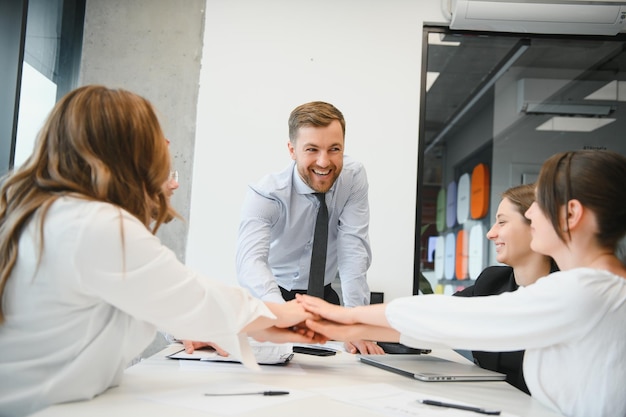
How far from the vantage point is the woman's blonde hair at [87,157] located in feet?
4.00

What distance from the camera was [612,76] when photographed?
169 inches

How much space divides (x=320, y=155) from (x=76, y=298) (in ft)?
5.57

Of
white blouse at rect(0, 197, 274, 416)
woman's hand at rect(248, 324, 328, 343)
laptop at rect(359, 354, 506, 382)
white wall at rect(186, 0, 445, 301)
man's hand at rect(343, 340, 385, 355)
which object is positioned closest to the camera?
white blouse at rect(0, 197, 274, 416)

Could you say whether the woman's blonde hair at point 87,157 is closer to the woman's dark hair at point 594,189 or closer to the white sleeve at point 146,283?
the white sleeve at point 146,283

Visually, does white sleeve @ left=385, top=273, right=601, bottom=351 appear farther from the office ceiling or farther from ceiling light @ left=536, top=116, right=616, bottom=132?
ceiling light @ left=536, top=116, right=616, bottom=132

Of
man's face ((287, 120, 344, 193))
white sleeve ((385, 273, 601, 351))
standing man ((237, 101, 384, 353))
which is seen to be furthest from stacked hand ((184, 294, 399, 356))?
man's face ((287, 120, 344, 193))

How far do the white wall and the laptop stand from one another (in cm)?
208

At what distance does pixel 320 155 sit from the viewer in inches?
108

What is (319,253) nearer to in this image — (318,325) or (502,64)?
(318,325)

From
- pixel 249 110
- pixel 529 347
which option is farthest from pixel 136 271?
pixel 249 110

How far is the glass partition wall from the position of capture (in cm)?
421

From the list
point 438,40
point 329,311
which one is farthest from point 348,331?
point 438,40

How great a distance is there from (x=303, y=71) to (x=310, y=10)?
0.41m

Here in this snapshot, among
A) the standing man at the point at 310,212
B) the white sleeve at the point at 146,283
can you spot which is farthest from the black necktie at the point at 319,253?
the white sleeve at the point at 146,283
